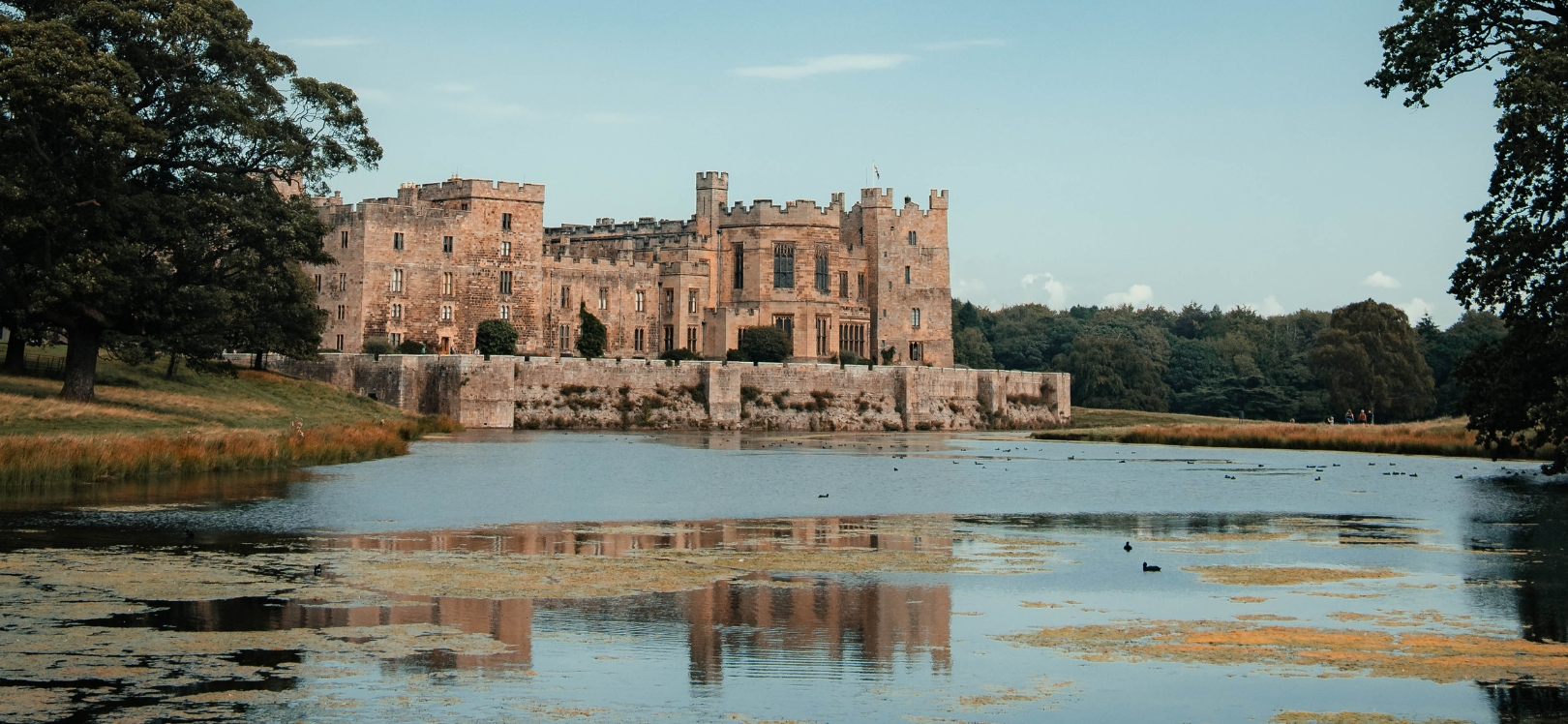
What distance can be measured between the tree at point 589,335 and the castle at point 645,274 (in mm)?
437

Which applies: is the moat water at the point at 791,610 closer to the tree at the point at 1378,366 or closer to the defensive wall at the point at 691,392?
the defensive wall at the point at 691,392

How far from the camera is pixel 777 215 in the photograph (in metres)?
86.3

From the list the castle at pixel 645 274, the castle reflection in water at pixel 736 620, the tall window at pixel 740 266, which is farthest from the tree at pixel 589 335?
the castle reflection in water at pixel 736 620

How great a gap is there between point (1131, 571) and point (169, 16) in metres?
26.9

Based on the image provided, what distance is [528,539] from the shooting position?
2200 centimetres

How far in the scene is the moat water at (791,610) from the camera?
11.6m

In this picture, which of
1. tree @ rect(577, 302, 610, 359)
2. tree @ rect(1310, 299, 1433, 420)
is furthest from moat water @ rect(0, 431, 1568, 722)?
tree @ rect(1310, 299, 1433, 420)

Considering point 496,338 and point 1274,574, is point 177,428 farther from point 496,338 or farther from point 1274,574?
point 496,338

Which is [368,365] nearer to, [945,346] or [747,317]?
[747,317]

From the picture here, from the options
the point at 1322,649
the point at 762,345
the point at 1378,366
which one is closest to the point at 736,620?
the point at 1322,649

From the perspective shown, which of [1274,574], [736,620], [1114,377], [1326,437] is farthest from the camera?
[1114,377]

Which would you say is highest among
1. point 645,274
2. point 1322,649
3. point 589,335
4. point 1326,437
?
point 645,274

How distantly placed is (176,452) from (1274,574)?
67.2ft

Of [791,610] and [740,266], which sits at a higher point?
[740,266]
